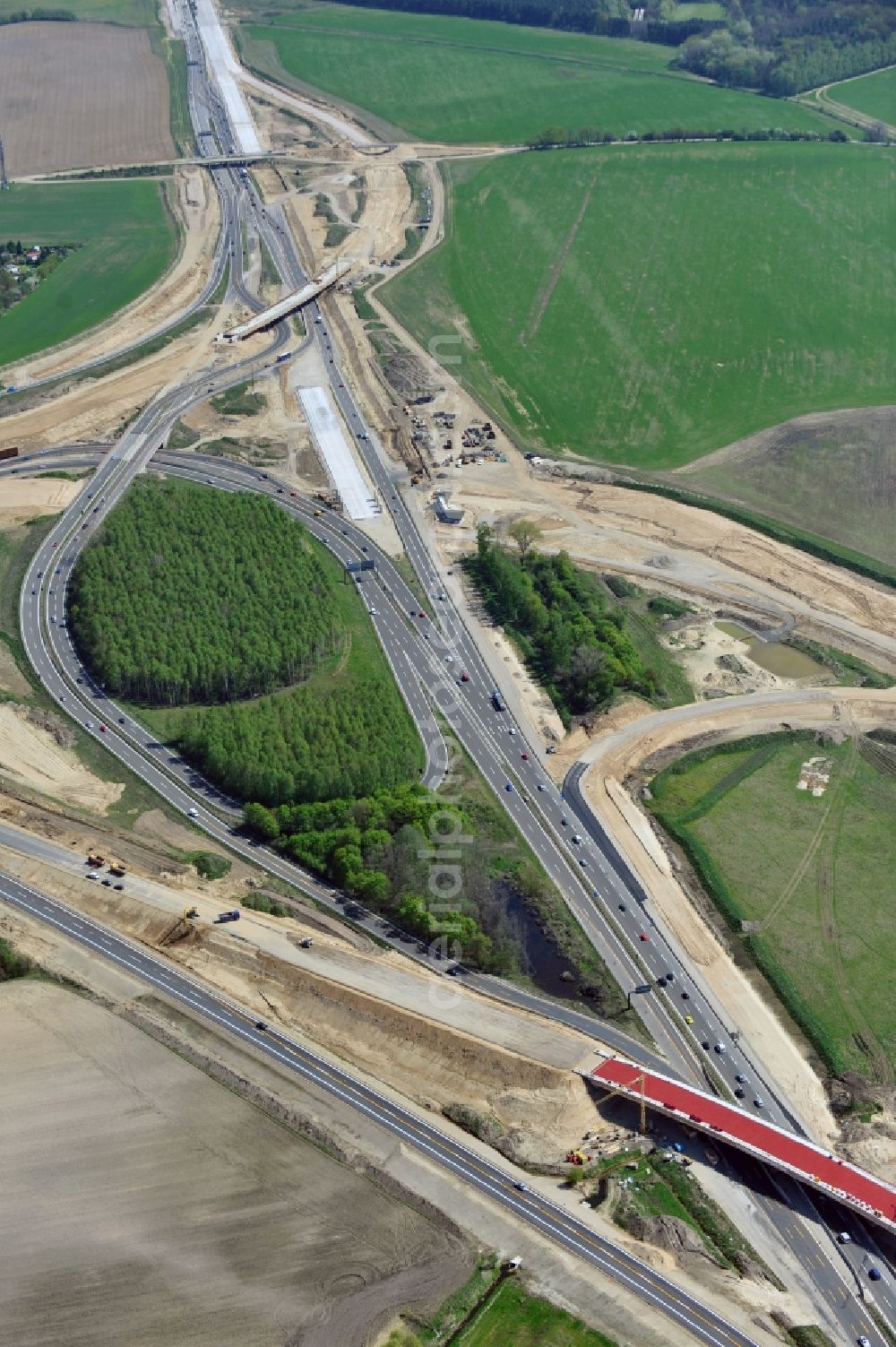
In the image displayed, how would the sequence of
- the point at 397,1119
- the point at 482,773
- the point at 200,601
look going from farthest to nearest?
1. the point at 200,601
2. the point at 482,773
3. the point at 397,1119

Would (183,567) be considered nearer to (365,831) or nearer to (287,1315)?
(365,831)

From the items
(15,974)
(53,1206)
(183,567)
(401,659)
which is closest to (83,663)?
(183,567)

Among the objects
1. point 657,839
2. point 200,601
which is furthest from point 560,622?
point 200,601

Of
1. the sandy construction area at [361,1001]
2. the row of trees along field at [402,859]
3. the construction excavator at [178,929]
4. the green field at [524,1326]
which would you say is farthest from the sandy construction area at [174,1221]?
the row of trees along field at [402,859]

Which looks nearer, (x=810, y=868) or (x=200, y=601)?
(x=810, y=868)

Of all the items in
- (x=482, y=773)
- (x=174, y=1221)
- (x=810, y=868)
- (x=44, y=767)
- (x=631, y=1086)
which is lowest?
(x=174, y=1221)

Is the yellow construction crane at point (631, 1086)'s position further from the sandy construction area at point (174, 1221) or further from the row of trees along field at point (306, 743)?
the row of trees along field at point (306, 743)

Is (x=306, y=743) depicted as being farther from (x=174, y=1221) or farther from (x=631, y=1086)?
(x=174, y=1221)

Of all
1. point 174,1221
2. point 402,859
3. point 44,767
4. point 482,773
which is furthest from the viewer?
point 482,773
